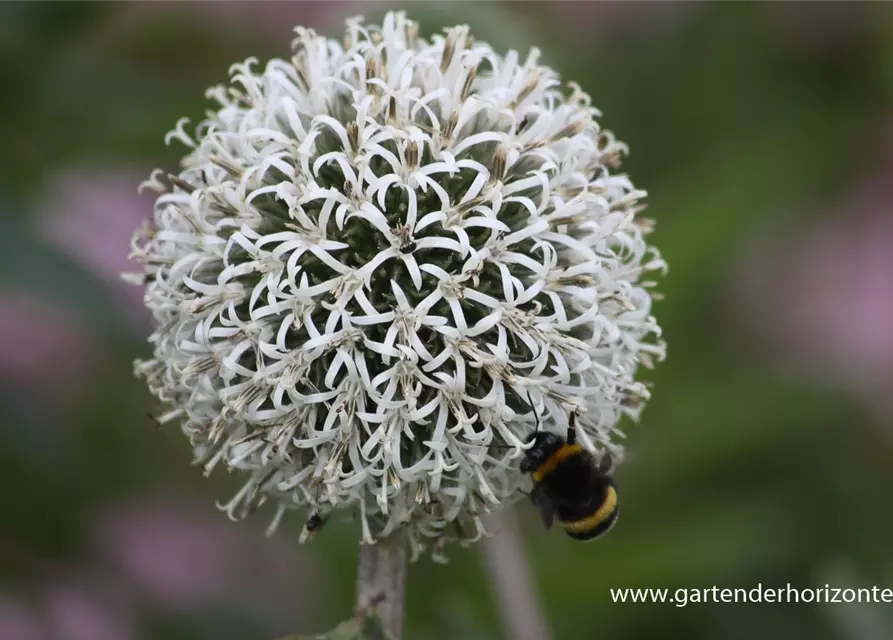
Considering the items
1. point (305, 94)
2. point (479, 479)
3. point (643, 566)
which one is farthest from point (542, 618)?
point (305, 94)

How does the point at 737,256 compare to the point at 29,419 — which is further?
the point at 737,256

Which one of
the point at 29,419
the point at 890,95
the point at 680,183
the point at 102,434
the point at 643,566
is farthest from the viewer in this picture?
the point at 890,95

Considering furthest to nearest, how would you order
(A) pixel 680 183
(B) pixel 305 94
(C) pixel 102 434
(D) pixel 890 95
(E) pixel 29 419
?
(D) pixel 890 95 → (A) pixel 680 183 → (C) pixel 102 434 → (E) pixel 29 419 → (B) pixel 305 94

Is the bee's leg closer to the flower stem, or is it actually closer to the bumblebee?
the bumblebee

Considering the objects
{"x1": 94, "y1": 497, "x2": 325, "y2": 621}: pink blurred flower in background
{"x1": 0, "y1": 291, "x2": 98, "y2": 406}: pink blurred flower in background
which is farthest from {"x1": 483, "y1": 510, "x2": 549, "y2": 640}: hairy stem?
{"x1": 0, "y1": 291, "x2": 98, "y2": 406}: pink blurred flower in background

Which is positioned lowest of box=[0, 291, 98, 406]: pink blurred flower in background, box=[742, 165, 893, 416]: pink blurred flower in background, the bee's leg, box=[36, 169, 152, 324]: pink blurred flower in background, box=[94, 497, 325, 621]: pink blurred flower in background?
the bee's leg

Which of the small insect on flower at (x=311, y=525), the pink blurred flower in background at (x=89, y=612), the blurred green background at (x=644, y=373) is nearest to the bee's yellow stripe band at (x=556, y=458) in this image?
the small insect on flower at (x=311, y=525)

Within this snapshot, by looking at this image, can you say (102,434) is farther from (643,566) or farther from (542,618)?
(643,566)

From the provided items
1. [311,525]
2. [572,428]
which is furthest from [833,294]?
[311,525]
